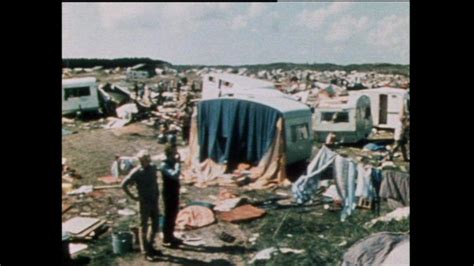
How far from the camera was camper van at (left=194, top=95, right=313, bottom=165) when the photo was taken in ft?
13.9

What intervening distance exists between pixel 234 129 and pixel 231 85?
37 centimetres

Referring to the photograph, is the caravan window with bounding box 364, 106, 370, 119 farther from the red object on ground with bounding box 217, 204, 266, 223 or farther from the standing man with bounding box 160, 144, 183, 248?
the standing man with bounding box 160, 144, 183, 248

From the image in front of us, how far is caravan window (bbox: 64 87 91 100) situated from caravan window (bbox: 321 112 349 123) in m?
1.89

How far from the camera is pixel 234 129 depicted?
436cm

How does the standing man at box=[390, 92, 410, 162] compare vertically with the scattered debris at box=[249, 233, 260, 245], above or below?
above

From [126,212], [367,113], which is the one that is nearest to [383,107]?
[367,113]

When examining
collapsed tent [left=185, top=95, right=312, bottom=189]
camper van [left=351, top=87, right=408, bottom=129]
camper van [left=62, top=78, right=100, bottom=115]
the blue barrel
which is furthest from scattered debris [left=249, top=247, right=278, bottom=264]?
camper van [left=62, top=78, right=100, bottom=115]

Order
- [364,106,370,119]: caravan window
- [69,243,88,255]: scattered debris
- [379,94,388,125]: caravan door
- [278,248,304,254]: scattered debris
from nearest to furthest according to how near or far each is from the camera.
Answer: [69,243,88,255]: scattered debris → [278,248,304,254]: scattered debris → [379,94,388,125]: caravan door → [364,106,370,119]: caravan window

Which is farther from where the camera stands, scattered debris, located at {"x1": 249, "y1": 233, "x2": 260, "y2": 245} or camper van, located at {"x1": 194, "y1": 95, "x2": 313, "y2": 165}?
camper van, located at {"x1": 194, "y1": 95, "x2": 313, "y2": 165}

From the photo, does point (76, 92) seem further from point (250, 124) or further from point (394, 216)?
point (394, 216)

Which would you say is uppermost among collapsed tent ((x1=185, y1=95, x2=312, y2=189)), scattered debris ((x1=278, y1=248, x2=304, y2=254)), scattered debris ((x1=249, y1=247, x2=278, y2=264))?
collapsed tent ((x1=185, y1=95, x2=312, y2=189))
